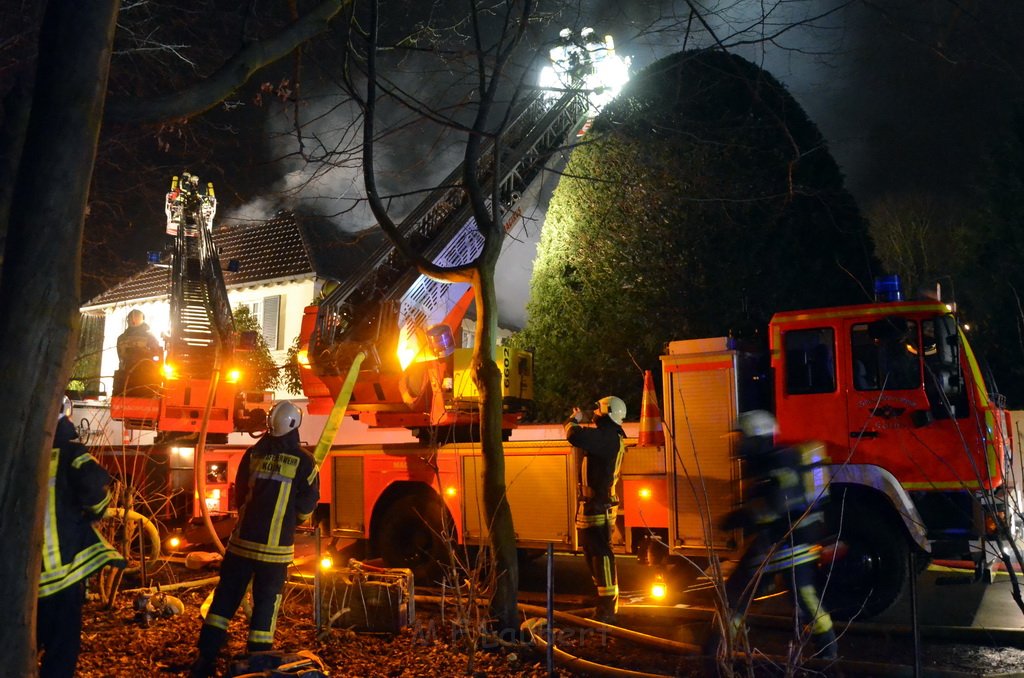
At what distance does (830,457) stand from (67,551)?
19.0 ft

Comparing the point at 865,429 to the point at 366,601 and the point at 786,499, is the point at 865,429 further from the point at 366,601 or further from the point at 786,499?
the point at 366,601

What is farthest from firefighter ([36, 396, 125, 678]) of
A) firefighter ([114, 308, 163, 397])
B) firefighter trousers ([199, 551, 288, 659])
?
firefighter ([114, 308, 163, 397])

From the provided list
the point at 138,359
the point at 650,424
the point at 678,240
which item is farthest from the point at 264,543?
the point at 678,240

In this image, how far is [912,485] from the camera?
270 inches

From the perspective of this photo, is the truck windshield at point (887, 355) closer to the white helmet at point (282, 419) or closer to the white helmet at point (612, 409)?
the white helmet at point (612, 409)

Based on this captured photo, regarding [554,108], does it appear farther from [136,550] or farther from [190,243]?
[136,550]

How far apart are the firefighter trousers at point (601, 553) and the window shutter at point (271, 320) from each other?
14.6 metres

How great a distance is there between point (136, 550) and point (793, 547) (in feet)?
22.4

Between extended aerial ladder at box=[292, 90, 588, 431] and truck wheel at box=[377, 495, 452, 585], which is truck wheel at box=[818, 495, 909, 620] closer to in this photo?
extended aerial ladder at box=[292, 90, 588, 431]

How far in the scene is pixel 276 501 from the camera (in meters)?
5.22

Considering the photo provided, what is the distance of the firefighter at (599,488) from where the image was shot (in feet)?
23.1

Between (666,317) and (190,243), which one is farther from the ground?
(190,243)

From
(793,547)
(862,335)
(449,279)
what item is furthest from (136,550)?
(862,335)

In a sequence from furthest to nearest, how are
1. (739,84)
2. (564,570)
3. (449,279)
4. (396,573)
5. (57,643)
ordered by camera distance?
(739,84) → (564,570) → (449,279) → (396,573) → (57,643)
